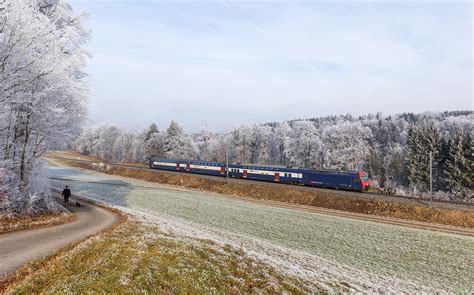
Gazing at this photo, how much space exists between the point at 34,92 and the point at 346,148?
261 ft

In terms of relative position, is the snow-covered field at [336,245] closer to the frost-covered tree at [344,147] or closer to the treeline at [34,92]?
the treeline at [34,92]

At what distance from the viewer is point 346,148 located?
281 feet

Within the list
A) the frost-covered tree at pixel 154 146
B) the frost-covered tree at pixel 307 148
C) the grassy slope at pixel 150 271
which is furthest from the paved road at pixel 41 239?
the frost-covered tree at pixel 307 148

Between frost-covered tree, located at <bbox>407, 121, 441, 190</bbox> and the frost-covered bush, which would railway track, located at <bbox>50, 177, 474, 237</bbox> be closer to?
the frost-covered bush

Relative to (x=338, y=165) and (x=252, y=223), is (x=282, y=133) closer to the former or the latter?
(x=338, y=165)

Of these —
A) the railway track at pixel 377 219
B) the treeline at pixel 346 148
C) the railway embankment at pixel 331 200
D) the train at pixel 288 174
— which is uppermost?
the treeline at pixel 346 148

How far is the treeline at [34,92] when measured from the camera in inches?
617

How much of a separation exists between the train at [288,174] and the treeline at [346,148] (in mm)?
18377

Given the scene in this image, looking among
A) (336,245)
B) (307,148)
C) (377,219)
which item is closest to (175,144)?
(307,148)

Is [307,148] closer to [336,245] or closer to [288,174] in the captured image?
[288,174]

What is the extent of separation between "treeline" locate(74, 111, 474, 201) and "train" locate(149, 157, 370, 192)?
1838 cm

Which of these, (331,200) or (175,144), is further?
(175,144)

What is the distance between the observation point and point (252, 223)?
1157 inches

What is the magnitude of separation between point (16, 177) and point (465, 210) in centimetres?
4111
